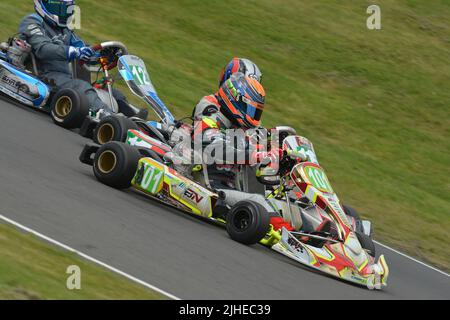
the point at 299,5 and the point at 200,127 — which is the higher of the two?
the point at 299,5

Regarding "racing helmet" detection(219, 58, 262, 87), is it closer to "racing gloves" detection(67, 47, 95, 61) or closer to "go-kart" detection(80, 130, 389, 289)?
"go-kart" detection(80, 130, 389, 289)

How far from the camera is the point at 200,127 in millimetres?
9266

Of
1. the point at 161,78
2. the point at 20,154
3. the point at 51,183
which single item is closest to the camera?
the point at 51,183

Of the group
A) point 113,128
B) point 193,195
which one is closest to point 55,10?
point 113,128

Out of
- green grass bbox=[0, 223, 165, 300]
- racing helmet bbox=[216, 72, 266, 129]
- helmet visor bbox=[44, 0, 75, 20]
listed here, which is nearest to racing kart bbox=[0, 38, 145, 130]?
helmet visor bbox=[44, 0, 75, 20]

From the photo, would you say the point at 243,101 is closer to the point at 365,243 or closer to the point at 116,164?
the point at 116,164

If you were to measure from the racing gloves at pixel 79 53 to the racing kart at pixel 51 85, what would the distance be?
92 mm

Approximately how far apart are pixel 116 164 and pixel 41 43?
3270 millimetres

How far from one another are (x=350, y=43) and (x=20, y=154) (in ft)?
34.3

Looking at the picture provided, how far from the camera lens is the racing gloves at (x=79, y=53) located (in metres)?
11.8

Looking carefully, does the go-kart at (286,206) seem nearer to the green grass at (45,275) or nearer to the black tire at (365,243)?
the black tire at (365,243)
